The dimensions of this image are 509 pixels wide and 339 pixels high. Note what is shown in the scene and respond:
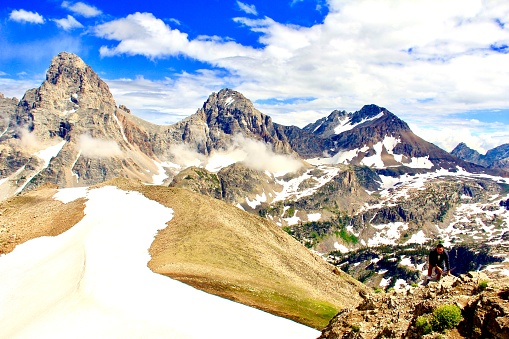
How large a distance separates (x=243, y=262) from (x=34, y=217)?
1700 inches

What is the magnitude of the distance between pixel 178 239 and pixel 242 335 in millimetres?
29111

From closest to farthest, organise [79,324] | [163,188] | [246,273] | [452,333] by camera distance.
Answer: [452,333]
[79,324]
[246,273]
[163,188]

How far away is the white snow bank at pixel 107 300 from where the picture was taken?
26688 millimetres

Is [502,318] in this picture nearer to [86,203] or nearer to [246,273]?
[246,273]

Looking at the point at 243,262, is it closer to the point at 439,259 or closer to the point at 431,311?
the point at 439,259

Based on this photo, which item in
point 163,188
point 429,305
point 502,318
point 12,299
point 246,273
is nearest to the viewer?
point 502,318

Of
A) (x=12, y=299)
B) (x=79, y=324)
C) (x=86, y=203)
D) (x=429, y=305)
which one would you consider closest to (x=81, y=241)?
(x=12, y=299)

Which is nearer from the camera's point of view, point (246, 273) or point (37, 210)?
point (246, 273)

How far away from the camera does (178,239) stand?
5497cm

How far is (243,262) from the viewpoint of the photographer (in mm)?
51438

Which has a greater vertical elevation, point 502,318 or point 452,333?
point 502,318

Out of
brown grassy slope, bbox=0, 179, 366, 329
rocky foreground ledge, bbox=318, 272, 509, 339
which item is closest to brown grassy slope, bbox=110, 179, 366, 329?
brown grassy slope, bbox=0, 179, 366, 329

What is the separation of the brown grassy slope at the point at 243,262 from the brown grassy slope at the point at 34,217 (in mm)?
14701

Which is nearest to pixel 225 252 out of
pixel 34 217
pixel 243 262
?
pixel 243 262
